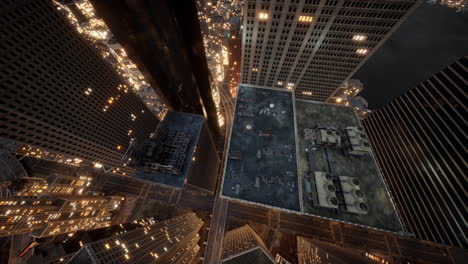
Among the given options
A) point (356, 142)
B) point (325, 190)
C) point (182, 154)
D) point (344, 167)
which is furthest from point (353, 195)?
point (182, 154)

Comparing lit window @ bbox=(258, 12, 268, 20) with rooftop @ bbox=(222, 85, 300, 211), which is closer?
rooftop @ bbox=(222, 85, 300, 211)

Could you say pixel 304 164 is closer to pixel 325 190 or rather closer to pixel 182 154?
pixel 325 190

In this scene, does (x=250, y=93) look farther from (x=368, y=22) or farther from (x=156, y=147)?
(x=368, y=22)

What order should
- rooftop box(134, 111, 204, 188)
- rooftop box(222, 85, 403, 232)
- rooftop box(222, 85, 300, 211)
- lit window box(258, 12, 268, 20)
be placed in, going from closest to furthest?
rooftop box(222, 85, 403, 232), rooftop box(222, 85, 300, 211), rooftop box(134, 111, 204, 188), lit window box(258, 12, 268, 20)

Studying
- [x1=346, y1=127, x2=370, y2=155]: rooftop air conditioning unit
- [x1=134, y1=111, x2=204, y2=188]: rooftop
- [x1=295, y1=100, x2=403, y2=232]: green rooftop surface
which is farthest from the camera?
[x1=134, y1=111, x2=204, y2=188]: rooftop

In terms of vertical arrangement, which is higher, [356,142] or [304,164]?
[356,142]

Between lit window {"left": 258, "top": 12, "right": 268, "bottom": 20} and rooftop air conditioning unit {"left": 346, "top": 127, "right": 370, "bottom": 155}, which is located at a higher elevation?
lit window {"left": 258, "top": 12, "right": 268, "bottom": 20}

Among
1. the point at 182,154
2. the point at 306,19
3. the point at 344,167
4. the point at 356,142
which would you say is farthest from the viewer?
the point at 306,19

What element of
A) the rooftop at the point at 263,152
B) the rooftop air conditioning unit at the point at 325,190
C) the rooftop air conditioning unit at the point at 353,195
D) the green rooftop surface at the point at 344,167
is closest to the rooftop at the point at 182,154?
the rooftop at the point at 263,152

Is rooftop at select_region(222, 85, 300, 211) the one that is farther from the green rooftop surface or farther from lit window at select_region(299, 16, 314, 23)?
lit window at select_region(299, 16, 314, 23)

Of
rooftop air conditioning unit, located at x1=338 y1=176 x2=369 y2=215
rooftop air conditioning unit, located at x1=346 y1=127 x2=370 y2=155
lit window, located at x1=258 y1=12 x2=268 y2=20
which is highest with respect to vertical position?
lit window, located at x1=258 y1=12 x2=268 y2=20

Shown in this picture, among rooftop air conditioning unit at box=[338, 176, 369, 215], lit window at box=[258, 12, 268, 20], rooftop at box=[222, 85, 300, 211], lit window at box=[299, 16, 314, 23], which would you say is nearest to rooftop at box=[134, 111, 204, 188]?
rooftop at box=[222, 85, 300, 211]

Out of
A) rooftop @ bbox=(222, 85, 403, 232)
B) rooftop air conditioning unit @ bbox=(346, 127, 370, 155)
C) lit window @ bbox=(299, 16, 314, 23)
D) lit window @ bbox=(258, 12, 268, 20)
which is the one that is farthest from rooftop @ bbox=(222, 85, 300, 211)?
lit window @ bbox=(299, 16, 314, 23)
